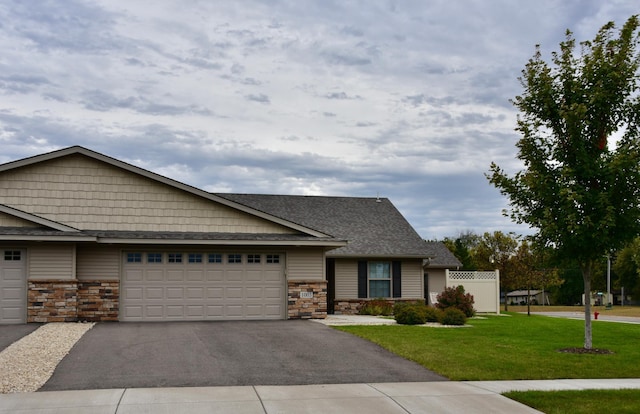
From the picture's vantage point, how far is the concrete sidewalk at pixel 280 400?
9.44m

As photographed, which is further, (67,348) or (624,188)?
(624,188)

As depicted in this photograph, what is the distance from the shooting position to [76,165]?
21609 mm

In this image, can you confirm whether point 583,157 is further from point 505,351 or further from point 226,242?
point 226,242

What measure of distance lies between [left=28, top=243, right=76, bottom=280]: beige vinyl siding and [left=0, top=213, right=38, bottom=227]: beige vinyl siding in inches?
27.7

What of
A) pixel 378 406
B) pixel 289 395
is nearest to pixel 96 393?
pixel 289 395

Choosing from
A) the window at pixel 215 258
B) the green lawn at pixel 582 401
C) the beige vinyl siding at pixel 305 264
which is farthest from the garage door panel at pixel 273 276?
the green lawn at pixel 582 401

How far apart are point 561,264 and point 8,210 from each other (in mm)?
15689

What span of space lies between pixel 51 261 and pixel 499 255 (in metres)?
28.3

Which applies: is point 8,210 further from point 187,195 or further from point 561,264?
point 561,264

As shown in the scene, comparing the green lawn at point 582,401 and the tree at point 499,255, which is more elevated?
the tree at point 499,255

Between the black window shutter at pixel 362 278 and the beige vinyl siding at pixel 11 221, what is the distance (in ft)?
42.8

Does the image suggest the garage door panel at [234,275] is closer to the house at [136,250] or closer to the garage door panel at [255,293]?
the house at [136,250]

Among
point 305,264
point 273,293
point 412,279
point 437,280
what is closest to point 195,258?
point 273,293

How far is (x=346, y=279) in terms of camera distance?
2811 cm
